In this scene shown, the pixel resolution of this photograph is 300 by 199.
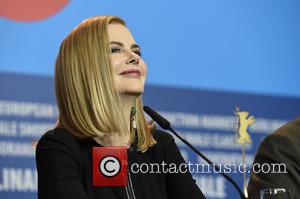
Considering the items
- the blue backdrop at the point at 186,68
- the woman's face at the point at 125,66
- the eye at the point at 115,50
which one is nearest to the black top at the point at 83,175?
the woman's face at the point at 125,66

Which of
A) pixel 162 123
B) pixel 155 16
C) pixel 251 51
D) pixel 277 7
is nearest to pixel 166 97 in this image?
pixel 155 16

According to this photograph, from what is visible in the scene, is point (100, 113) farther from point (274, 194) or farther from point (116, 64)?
point (274, 194)

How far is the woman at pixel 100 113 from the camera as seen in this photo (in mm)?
2346

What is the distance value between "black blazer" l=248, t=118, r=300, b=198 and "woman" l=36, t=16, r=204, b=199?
0.80 feet

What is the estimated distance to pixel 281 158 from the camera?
2.60 meters

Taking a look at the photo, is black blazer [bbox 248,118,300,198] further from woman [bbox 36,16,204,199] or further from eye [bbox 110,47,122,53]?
eye [bbox 110,47,122,53]

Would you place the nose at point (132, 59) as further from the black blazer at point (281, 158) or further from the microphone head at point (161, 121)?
the black blazer at point (281, 158)

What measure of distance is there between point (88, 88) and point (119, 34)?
24 cm

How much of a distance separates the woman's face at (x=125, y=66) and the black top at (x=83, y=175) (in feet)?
0.74

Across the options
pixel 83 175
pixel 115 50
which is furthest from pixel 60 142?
pixel 115 50

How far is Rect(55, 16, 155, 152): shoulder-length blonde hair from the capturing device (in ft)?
7.89

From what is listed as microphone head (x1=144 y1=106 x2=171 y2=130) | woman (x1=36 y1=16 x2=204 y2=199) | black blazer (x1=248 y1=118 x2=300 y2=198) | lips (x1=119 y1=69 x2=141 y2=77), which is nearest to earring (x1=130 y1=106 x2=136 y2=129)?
woman (x1=36 y1=16 x2=204 y2=199)

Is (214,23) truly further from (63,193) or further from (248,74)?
(63,193)

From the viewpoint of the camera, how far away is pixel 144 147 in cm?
253
